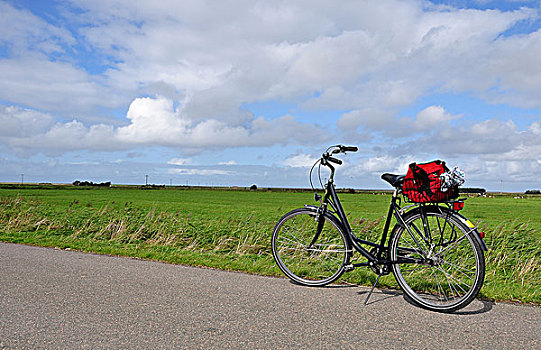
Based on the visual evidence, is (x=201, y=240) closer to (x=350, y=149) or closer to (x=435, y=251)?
(x=350, y=149)

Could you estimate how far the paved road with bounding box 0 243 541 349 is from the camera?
3.90m

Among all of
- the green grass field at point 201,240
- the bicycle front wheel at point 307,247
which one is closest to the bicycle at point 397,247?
the bicycle front wheel at point 307,247

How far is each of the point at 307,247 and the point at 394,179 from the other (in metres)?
1.74

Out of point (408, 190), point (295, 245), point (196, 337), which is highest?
point (408, 190)

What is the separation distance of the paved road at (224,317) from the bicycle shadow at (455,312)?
0.01 metres

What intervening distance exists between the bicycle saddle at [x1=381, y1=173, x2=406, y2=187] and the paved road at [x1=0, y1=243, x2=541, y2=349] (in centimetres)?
138

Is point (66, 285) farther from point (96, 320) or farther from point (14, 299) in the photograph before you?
point (96, 320)

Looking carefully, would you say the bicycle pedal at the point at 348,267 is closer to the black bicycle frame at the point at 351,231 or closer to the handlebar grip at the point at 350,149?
the black bicycle frame at the point at 351,231

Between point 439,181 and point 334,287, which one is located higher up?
point 439,181

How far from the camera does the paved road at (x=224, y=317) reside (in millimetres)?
3900

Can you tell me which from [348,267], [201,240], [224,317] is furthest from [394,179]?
[201,240]

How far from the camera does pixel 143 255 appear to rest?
842 centimetres

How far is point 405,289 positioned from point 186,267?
137 inches

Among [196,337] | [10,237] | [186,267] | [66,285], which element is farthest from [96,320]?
[10,237]
